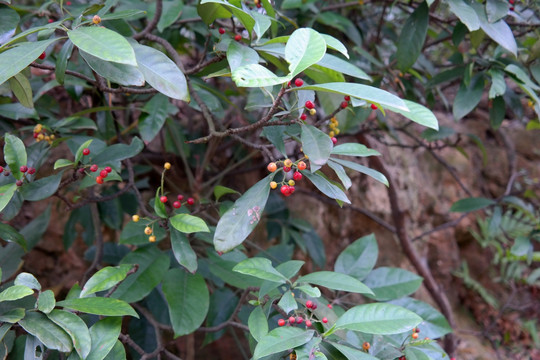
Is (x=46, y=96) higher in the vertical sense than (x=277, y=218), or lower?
higher

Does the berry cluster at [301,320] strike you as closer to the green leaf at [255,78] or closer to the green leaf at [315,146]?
the green leaf at [315,146]

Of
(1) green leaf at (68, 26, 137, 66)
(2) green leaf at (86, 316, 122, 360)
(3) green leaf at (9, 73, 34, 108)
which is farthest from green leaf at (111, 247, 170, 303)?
(1) green leaf at (68, 26, 137, 66)

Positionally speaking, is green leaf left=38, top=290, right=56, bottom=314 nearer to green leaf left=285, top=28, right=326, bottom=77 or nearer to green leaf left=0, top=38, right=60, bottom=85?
green leaf left=0, top=38, right=60, bottom=85

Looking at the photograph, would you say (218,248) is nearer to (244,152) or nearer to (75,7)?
(75,7)

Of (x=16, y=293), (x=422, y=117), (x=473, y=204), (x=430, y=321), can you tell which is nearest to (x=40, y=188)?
(x=16, y=293)

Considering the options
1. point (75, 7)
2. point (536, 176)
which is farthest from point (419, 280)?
point (536, 176)

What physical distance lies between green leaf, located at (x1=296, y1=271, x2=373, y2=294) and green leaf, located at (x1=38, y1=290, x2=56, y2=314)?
0.43 m

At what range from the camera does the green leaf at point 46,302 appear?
0.71m

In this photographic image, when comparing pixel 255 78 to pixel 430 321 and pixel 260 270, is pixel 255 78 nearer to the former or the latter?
pixel 260 270

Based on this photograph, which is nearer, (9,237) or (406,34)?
(9,237)

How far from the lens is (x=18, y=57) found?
68 cm

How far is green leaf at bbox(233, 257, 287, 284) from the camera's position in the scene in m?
0.79

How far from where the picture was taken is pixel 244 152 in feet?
6.30

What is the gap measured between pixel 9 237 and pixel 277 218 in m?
0.96
